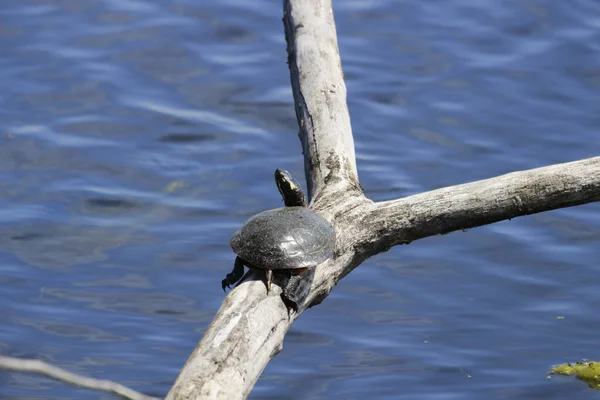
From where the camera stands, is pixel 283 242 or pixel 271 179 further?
pixel 271 179

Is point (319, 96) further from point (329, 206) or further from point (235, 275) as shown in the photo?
point (235, 275)

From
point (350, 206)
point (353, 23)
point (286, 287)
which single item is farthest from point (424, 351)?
point (353, 23)

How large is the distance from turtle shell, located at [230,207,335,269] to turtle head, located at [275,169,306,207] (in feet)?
0.74

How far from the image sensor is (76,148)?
22.9 feet

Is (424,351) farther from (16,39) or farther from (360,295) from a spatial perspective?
(16,39)

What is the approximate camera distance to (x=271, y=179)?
6633 millimetres

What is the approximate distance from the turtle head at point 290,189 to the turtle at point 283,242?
0.20m

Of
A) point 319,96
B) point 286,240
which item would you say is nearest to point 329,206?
point 286,240

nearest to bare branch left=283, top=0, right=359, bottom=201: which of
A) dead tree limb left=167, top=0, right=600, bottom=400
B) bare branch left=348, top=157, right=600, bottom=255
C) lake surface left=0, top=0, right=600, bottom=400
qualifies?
dead tree limb left=167, top=0, right=600, bottom=400

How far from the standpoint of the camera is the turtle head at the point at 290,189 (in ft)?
12.0

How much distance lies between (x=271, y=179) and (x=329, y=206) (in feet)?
9.66

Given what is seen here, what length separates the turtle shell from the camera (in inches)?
123

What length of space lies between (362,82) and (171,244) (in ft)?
8.60

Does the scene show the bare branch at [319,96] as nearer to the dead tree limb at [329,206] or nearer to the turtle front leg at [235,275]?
the dead tree limb at [329,206]
